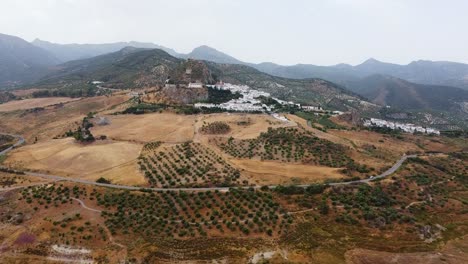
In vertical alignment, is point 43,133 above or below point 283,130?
below

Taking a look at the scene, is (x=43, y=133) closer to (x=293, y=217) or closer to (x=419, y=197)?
(x=293, y=217)

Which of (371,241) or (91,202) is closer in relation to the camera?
(371,241)

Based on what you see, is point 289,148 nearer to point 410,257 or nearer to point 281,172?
point 281,172

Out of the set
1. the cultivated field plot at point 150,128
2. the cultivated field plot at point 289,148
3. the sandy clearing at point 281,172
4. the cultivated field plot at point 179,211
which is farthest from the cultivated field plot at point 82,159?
the cultivated field plot at point 289,148

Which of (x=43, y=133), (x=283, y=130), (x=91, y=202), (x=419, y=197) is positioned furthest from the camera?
(x=43, y=133)

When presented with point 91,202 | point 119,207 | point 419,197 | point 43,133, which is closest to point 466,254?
point 419,197

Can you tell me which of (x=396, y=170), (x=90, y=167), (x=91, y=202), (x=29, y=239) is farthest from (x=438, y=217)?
(x=90, y=167)

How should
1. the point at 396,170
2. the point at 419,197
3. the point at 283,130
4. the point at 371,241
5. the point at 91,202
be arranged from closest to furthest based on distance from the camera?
1. the point at 371,241
2. the point at 91,202
3. the point at 419,197
4. the point at 396,170
5. the point at 283,130
